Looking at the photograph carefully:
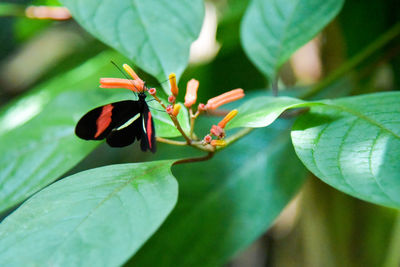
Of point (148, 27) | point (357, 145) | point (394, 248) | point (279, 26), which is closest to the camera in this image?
point (357, 145)

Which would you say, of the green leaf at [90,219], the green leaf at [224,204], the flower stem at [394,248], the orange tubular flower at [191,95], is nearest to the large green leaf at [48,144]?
the orange tubular flower at [191,95]

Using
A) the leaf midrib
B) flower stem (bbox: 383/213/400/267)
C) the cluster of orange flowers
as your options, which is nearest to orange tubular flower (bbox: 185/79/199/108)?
the cluster of orange flowers

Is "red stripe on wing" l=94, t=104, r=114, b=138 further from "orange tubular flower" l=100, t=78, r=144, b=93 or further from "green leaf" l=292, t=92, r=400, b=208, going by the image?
"green leaf" l=292, t=92, r=400, b=208

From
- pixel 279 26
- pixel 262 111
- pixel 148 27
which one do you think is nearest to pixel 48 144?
pixel 148 27

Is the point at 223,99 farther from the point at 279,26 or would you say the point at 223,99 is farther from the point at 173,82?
the point at 279,26

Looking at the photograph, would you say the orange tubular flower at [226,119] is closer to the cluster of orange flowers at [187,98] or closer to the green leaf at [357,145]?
the cluster of orange flowers at [187,98]

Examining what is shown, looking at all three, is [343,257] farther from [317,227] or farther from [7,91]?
[7,91]

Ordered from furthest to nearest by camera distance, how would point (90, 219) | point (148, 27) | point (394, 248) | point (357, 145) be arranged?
point (394, 248) → point (148, 27) → point (357, 145) → point (90, 219)

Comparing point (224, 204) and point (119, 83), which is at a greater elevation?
point (119, 83)
